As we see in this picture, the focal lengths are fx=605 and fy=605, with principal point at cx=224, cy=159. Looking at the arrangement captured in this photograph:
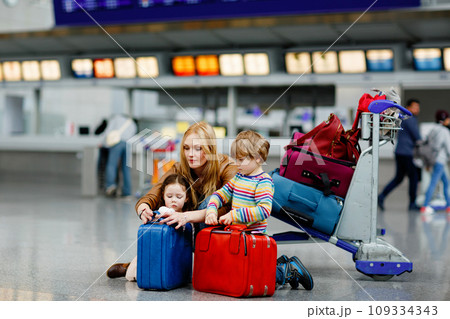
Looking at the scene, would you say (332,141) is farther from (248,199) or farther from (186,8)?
(186,8)

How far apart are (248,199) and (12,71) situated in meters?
10.5

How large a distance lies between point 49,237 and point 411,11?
18.7 feet

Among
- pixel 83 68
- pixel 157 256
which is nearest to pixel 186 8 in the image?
pixel 83 68

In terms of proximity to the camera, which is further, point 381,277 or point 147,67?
point 147,67

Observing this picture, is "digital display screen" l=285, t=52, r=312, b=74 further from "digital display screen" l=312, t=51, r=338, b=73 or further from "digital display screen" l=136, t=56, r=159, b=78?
"digital display screen" l=136, t=56, r=159, b=78

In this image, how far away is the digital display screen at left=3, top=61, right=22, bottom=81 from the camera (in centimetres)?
1256

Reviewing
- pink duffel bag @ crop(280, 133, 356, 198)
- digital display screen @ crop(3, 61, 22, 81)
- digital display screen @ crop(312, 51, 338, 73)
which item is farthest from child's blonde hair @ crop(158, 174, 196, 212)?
digital display screen @ crop(3, 61, 22, 81)

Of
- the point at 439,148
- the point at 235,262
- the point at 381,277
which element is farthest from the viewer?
the point at 439,148

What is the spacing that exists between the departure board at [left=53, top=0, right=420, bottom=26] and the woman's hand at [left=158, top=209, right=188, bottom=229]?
5851 millimetres

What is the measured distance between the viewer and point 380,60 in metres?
9.73

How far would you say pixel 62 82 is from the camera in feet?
40.1

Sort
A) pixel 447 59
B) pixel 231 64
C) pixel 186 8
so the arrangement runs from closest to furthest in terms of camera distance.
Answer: pixel 447 59 → pixel 186 8 → pixel 231 64
